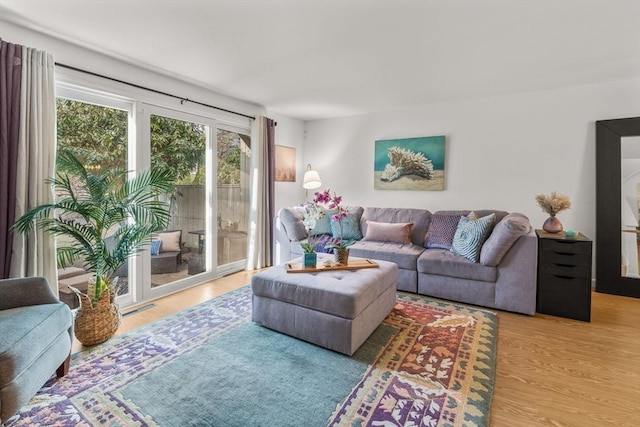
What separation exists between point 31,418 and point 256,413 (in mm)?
1114

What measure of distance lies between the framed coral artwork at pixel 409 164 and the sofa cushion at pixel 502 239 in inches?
56.9

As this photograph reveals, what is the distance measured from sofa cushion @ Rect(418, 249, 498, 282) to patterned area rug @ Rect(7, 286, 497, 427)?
52cm

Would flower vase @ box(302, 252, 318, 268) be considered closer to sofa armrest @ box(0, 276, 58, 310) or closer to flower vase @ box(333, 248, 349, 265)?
flower vase @ box(333, 248, 349, 265)

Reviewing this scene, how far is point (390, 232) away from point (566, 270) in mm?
1744

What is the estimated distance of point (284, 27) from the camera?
2.22 meters

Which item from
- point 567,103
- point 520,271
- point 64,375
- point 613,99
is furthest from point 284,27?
point 613,99

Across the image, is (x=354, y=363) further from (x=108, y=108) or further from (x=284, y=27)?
(x=108, y=108)

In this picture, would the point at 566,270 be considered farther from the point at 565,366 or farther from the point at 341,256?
the point at 341,256

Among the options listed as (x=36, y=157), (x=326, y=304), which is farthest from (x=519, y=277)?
(x=36, y=157)

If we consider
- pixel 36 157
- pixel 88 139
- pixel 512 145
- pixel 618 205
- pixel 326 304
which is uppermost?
pixel 512 145

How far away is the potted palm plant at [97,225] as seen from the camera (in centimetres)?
218

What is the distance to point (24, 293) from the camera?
5.87 ft

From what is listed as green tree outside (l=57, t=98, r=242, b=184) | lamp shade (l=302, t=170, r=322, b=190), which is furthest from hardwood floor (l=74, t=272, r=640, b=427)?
lamp shade (l=302, t=170, r=322, b=190)

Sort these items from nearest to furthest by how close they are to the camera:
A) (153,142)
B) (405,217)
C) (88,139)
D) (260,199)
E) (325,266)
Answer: (325,266) → (88,139) → (153,142) → (405,217) → (260,199)
